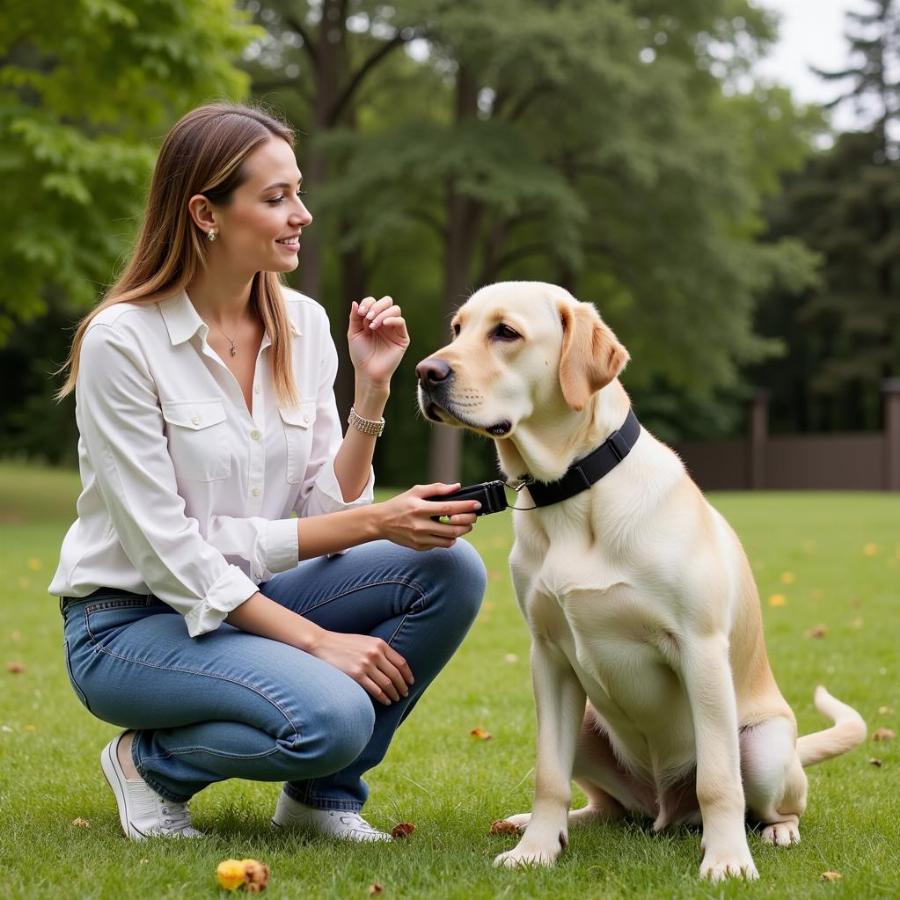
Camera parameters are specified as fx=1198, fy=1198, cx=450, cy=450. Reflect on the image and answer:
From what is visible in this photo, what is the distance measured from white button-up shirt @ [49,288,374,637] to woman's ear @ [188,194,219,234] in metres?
0.22

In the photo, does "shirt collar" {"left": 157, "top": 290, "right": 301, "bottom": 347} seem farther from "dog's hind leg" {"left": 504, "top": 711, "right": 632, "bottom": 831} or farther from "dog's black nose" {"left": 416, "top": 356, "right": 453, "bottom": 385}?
"dog's hind leg" {"left": 504, "top": 711, "right": 632, "bottom": 831}

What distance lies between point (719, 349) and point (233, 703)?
23115 mm

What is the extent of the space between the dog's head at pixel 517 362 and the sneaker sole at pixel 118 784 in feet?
4.33

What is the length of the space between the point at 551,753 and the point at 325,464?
1.12 metres

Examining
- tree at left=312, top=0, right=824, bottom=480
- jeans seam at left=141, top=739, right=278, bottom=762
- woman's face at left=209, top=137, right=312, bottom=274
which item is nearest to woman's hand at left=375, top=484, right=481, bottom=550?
jeans seam at left=141, top=739, right=278, bottom=762

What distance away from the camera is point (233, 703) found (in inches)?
122

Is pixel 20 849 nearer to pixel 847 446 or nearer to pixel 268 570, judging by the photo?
pixel 268 570

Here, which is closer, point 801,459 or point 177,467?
point 177,467

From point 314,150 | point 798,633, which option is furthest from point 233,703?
point 314,150

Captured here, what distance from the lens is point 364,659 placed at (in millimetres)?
3266

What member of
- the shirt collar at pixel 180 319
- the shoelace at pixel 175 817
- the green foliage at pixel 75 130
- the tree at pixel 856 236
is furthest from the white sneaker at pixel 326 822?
the tree at pixel 856 236

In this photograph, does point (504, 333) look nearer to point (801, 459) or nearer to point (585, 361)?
point (585, 361)

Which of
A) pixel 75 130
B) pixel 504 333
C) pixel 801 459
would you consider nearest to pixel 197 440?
pixel 504 333

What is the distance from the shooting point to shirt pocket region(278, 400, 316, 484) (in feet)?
11.6
